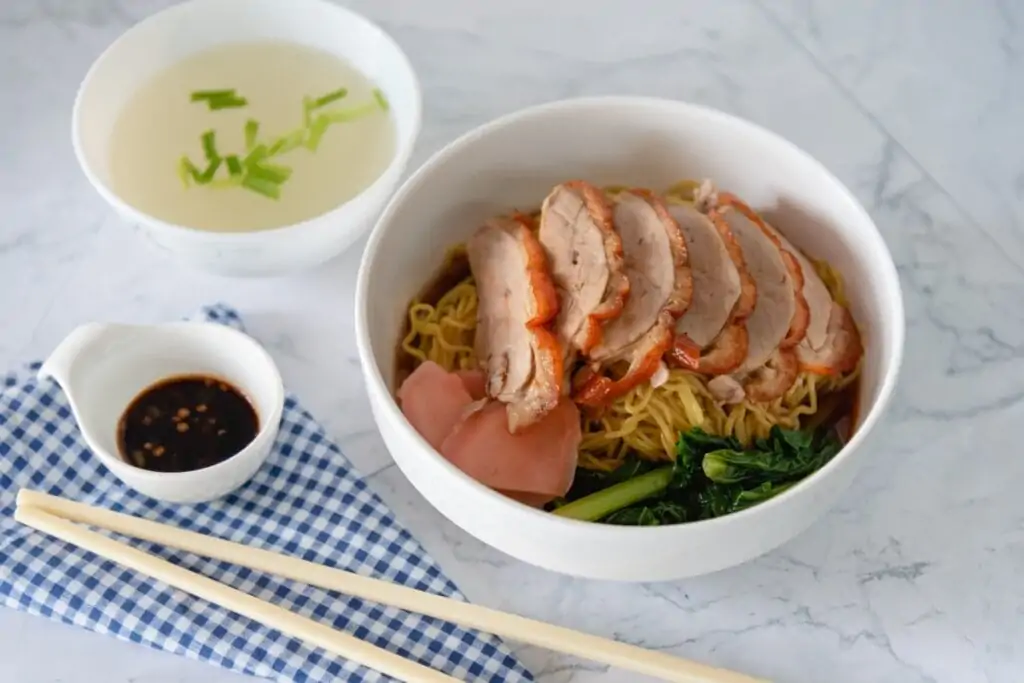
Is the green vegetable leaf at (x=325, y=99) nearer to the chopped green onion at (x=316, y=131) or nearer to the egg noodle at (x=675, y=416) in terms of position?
the chopped green onion at (x=316, y=131)

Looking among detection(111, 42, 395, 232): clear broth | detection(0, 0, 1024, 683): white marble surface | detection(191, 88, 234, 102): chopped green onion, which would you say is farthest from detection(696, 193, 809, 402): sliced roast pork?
detection(191, 88, 234, 102): chopped green onion

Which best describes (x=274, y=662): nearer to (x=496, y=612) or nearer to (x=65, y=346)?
(x=496, y=612)

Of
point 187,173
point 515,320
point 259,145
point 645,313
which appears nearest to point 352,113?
point 259,145

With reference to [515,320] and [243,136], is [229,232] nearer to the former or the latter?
[243,136]

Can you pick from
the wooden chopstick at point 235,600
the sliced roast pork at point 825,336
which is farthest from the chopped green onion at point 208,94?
the sliced roast pork at point 825,336

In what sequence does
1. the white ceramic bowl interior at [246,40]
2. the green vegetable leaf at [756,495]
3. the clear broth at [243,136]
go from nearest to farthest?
the green vegetable leaf at [756,495] → the white ceramic bowl interior at [246,40] → the clear broth at [243,136]

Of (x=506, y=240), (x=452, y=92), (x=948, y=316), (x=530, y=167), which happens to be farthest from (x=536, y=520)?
(x=452, y=92)
